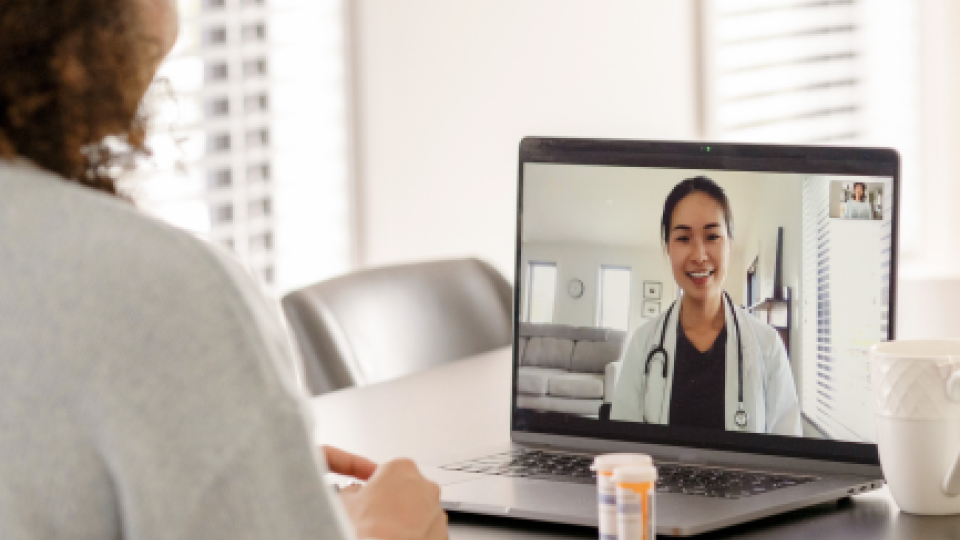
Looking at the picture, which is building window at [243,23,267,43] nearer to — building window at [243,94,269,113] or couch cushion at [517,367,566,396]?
building window at [243,94,269,113]

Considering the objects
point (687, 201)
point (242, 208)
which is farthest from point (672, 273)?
point (242, 208)

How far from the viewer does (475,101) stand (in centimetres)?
342

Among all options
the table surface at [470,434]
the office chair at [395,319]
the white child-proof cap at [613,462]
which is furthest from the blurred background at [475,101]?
the white child-proof cap at [613,462]

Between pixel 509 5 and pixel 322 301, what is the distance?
200 centimetres

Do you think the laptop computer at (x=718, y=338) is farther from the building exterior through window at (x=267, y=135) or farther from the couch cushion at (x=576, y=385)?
the building exterior through window at (x=267, y=135)

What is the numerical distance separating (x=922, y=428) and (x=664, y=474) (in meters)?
0.23

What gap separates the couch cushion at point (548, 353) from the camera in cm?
114

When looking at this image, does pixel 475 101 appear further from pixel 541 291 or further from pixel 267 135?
pixel 541 291

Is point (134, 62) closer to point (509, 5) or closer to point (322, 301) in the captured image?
point (322, 301)

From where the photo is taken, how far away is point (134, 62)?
23.3 inches

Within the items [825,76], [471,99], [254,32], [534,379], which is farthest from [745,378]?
[825,76]

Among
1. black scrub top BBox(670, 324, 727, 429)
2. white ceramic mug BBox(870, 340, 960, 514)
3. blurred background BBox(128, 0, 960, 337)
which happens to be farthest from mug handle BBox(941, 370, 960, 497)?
blurred background BBox(128, 0, 960, 337)

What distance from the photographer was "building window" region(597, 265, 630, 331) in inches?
43.1

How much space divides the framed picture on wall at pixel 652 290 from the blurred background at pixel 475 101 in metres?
1.75
